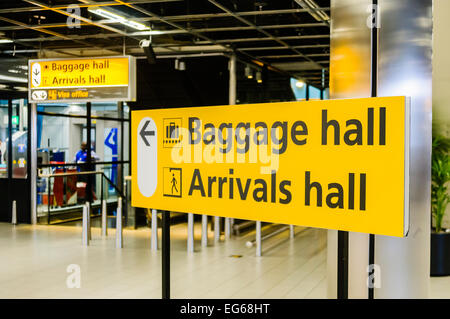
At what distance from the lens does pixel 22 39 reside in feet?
26.9

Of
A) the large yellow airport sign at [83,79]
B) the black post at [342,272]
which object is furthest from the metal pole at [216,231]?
the black post at [342,272]

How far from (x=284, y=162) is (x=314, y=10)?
5006mm

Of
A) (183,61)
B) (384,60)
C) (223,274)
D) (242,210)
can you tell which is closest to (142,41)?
(183,61)

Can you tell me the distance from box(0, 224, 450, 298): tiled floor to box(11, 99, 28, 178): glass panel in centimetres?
164

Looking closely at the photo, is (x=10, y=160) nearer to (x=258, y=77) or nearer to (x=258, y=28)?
(x=258, y=77)

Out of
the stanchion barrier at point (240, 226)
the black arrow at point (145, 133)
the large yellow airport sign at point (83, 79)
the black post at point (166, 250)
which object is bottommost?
the stanchion barrier at point (240, 226)

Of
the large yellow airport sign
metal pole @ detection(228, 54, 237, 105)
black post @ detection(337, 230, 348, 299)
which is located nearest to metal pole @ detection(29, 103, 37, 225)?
the large yellow airport sign

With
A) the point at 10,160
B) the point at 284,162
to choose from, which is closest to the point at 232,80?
the point at 10,160

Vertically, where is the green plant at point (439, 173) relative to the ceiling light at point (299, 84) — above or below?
below

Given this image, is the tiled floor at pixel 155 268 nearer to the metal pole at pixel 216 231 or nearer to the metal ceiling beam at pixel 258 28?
the metal pole at pixel 216 231

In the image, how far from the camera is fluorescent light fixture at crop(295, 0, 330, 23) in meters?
5.98

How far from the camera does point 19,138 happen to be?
10148 mm

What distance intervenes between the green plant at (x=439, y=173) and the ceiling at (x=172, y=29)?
Result: 7.02 ft

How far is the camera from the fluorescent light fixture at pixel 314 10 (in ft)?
19.6
